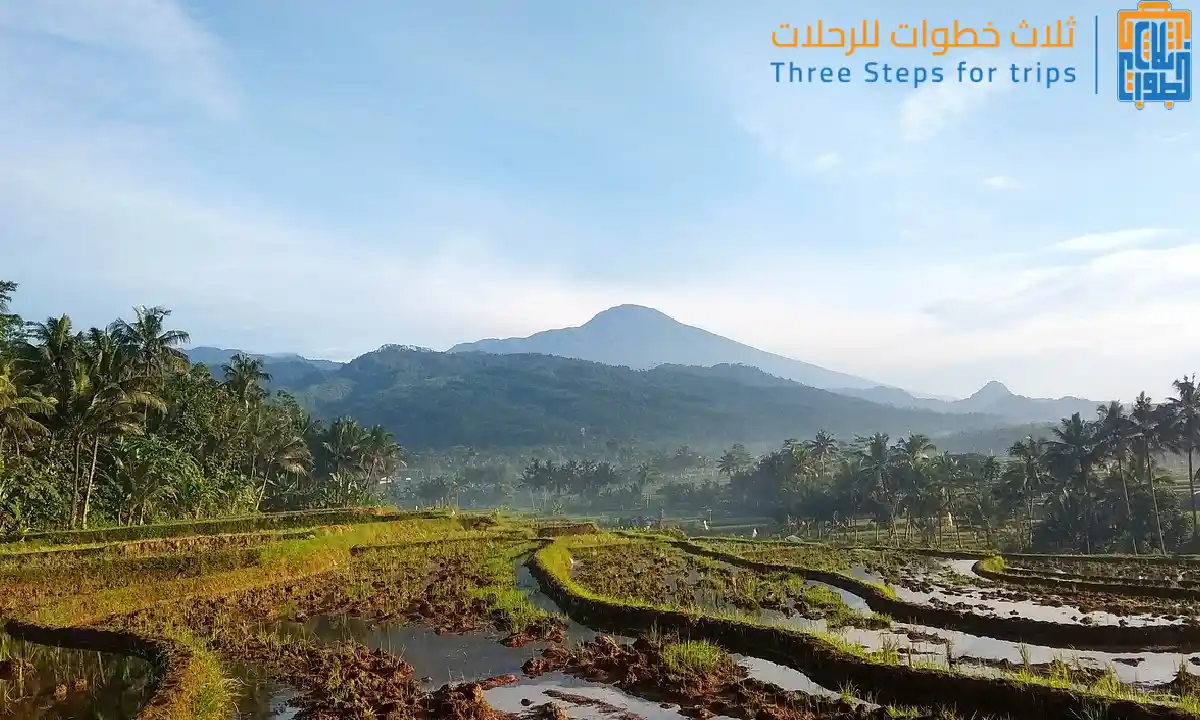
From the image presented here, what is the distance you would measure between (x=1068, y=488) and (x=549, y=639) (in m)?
56.4

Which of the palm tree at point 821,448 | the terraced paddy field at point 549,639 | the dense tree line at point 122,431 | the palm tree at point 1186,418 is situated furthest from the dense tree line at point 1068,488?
the dense tree line at point 122,431

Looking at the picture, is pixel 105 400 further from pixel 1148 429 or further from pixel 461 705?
pixel 1148 429

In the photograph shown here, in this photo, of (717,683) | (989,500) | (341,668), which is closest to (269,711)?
(341,668)

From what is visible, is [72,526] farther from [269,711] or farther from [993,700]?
[993,700]

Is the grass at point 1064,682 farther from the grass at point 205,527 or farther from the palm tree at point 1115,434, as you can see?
the palm tree at point 1115,434

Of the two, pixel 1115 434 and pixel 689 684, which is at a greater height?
pixel 1115 434

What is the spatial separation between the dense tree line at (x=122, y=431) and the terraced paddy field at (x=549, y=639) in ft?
25.6

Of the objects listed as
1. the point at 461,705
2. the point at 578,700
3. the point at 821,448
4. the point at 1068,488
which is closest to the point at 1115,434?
the point at 1068,488

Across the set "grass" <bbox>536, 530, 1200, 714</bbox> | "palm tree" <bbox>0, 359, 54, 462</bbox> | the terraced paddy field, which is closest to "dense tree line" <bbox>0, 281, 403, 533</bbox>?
"palm tree" <bbox>0, 359, 54, 462</bbox>

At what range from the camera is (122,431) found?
117ft

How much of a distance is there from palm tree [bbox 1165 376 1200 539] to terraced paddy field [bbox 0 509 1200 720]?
27.7 meters

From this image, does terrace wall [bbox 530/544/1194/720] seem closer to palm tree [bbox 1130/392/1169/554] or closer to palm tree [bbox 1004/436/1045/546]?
palm tree [bbox 1130/392/1169/554]

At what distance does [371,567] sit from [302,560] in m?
2.94

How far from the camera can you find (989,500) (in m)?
62.5
